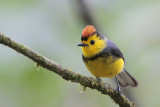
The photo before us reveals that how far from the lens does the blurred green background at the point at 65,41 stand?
3.79 meters

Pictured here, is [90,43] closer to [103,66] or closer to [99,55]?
[99,55]

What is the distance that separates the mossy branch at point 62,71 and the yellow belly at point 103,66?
39 cm

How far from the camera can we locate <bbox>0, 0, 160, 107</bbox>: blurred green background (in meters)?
3.79

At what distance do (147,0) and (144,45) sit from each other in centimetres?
80

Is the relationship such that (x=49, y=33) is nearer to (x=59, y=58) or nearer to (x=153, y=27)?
(x=59, y=58)

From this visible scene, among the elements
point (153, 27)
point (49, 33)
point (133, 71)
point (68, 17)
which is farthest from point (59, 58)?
point (153, 27)

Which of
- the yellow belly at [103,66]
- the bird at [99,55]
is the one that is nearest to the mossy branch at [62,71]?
the bird at [99,55]

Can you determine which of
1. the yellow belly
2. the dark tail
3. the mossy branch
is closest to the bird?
the yellow belly

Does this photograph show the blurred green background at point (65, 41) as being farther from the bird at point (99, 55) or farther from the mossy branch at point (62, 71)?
the mossy branch at point (62, 71)

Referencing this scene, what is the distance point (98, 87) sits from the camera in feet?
10.5

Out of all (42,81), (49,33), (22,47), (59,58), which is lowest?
(22,47)

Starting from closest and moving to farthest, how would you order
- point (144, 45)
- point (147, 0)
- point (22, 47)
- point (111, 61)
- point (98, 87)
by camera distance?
point (22, 47) → point (98, 87) → point (111, 61) → point (144, 45) → point (147, 0)

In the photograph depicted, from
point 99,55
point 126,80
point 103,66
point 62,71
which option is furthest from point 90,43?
point 62,71

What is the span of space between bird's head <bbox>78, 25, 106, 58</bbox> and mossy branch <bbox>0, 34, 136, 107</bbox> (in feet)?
2.02
